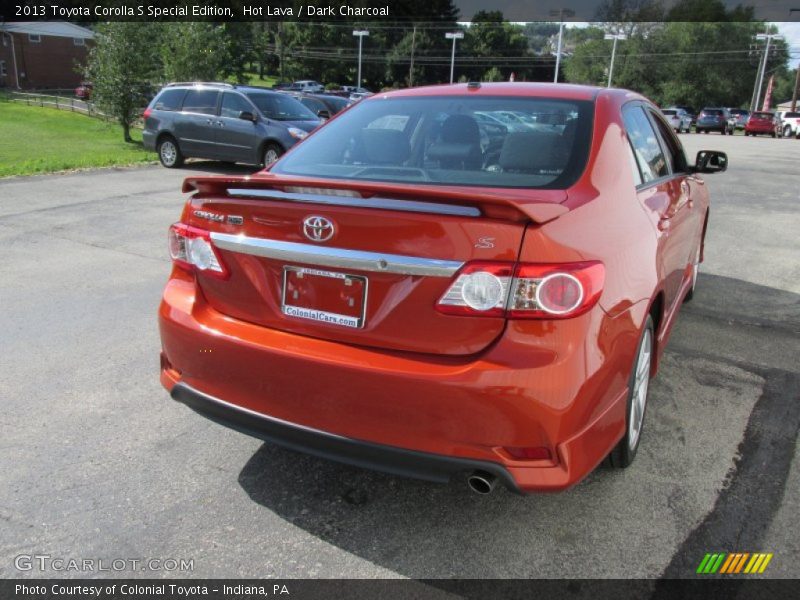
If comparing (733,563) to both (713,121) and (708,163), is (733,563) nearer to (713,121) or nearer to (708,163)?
(708,163)

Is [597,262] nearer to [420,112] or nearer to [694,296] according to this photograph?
[420,112]

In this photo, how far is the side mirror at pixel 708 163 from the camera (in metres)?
4.68

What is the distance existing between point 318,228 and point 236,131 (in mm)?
12257

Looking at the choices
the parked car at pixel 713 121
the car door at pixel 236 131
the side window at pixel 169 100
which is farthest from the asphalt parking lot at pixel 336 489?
the parked car at pixel 713 121

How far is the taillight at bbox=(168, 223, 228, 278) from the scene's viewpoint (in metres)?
2.75

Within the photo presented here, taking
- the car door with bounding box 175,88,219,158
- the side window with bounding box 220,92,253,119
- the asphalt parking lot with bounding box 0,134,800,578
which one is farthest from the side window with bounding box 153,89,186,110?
the asphalt parking lot with bounding box 0,134,800,578

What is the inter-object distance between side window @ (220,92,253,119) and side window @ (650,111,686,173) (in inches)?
424

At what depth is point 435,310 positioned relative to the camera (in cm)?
229

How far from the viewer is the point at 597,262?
2369 millimetres

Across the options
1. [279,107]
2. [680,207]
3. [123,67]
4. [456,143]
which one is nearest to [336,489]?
[456,143]

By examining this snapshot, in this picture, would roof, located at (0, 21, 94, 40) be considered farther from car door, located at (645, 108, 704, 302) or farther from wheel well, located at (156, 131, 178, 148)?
car door, located at (645, 108, 704, 302)

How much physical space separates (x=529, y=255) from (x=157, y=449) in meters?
2.10

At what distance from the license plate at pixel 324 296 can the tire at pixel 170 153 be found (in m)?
13.7

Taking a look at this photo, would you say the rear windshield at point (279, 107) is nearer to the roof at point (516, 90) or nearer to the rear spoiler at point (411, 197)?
the roof at point (516, 90)
